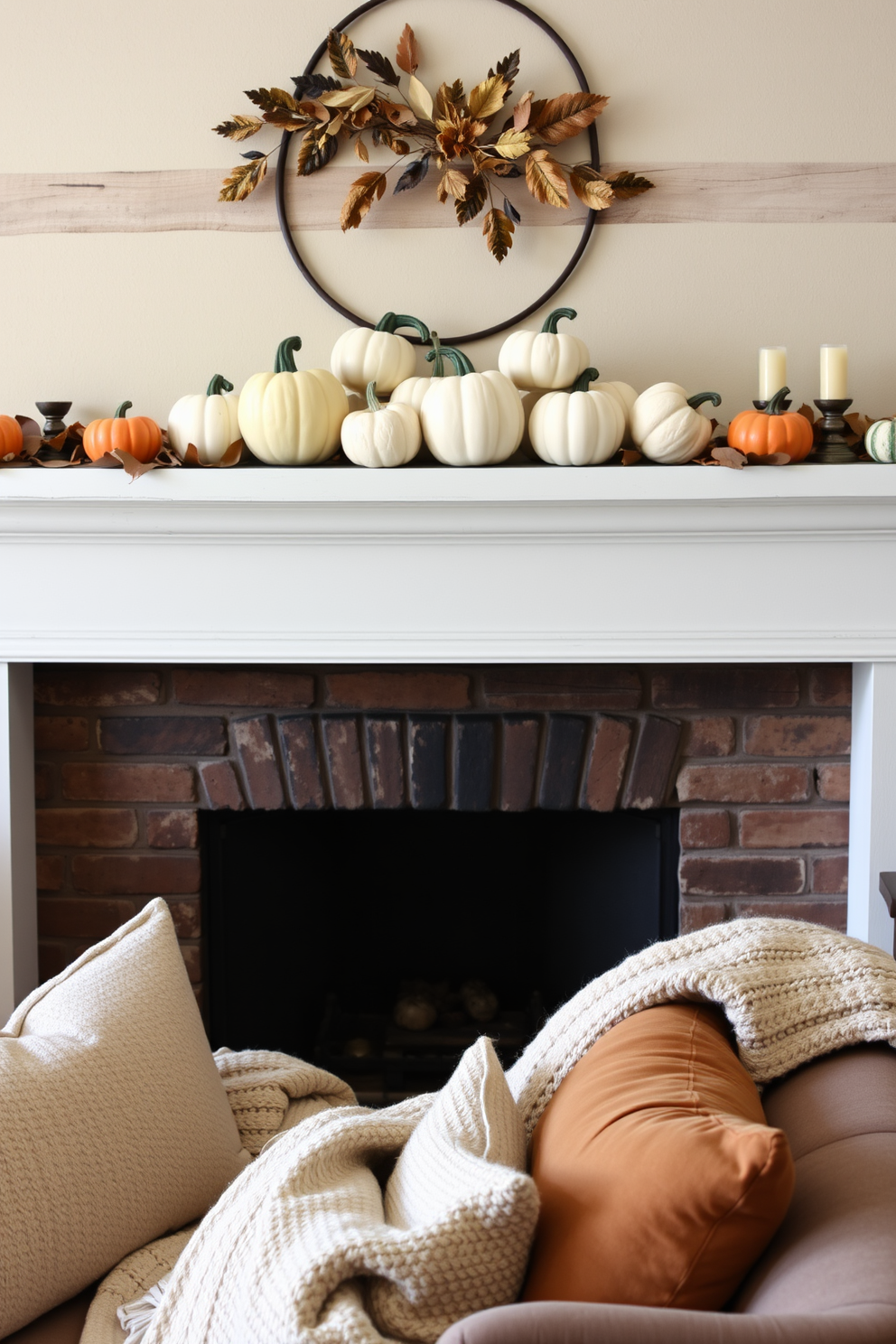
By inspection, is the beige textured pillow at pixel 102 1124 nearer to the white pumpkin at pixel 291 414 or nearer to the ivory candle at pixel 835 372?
the white pumpkin at pixel 291 414

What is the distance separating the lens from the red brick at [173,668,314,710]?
2.00 m

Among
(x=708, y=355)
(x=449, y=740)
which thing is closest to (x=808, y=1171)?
(x=449, y=740)

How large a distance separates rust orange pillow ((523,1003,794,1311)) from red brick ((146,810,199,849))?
1.28 m

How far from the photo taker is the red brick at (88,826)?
2.04 meters

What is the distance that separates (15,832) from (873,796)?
1.47 meters

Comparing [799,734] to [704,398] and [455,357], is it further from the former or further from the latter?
[455,357]

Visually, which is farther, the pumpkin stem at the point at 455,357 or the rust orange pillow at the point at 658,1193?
the pumpkin stem at the point at 455,357

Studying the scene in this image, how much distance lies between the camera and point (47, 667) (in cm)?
202

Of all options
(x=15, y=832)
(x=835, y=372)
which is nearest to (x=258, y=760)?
(x=15, y=832)

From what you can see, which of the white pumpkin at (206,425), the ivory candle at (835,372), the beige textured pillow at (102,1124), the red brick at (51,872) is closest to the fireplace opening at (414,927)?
the red brick at (51,872)

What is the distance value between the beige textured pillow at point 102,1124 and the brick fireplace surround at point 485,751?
2.59 feet

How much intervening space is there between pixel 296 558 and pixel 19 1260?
1.14 meters

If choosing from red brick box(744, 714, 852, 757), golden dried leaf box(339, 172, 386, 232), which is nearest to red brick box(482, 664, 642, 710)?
red brick box(744, 714, 852, 757)

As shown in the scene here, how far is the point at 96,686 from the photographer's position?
6.62 ft
